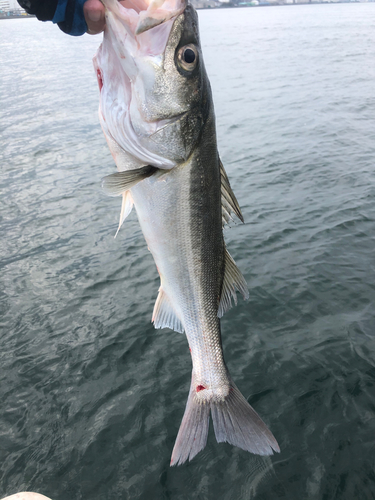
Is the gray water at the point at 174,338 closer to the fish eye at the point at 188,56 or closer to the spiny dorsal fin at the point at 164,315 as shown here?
the spiny dorsal fin at the point at 164,315

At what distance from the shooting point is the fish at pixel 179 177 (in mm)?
2281

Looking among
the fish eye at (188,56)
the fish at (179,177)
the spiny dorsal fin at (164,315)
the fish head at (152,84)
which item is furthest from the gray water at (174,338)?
the fish eye at (188,56)

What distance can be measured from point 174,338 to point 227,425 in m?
3.05

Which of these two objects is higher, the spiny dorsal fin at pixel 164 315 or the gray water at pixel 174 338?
the spiny dorsal fin at pixel 164 315

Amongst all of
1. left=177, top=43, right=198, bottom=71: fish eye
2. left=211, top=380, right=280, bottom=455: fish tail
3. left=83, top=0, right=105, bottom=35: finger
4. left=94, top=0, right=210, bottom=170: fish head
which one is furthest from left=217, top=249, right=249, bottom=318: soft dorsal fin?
left=83, top=0, right=105, bottom=35: finger

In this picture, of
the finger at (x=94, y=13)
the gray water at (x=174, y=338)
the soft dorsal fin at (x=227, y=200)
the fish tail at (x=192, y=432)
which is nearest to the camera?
the finger at (x=94, y=13)

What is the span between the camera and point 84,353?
5.81 m

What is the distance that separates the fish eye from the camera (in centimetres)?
232

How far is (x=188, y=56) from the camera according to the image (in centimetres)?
234

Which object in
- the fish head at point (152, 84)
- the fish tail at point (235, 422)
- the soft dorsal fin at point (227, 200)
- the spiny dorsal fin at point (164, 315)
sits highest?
the fish head at point (152, 84)

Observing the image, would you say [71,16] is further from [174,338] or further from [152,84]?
[174,338]

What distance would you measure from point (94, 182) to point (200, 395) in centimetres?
963

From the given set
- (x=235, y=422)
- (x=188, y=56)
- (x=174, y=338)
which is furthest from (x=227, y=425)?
(x=174, y=338)

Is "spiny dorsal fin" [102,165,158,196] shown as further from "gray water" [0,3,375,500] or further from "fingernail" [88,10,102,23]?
"gray water" [0,3,375,500]
